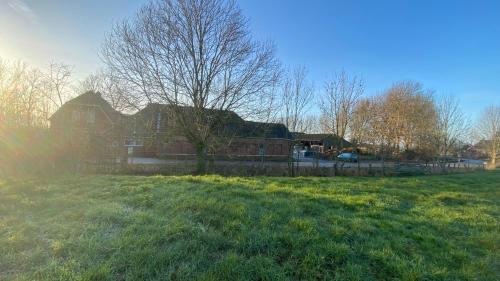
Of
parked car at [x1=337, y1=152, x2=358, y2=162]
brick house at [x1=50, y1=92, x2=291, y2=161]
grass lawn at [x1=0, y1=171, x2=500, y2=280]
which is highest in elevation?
brick house at [x1=50, y1=92, x2=291, y2=161]

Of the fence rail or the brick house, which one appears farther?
the fence rail

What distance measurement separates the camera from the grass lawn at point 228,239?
9.53 feet

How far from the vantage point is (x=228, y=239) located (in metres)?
3.71

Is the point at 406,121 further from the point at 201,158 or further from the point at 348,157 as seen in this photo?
the point at 201,158

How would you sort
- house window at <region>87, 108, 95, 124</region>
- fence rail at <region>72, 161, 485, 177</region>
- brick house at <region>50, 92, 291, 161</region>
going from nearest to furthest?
brick house at <region>50, 92, 291, 161</region> < fence rail at <region>72, 161, 485, 177</region> < house window at <region>87, 108, 95, 124</region>

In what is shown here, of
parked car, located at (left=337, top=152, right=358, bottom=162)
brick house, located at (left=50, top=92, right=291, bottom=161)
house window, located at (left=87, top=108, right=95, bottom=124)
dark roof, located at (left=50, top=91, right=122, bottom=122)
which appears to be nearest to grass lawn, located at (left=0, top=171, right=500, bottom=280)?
brick house, located at (left=50, top=92, right=291, bottom=161)

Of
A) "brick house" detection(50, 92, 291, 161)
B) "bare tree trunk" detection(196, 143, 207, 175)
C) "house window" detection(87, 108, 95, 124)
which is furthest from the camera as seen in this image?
"house window" detection(87, 108, 95, 124)

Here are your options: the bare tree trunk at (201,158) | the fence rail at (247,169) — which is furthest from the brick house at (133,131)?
the fence rail at (247,169)

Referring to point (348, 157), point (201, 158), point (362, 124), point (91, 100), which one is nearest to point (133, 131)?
point (201, 158)

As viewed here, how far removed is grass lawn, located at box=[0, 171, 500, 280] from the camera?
9.53 feet

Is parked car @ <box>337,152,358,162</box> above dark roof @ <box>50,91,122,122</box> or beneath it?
beneath

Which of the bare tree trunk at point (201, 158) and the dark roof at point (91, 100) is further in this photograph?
the dark roof at point (91, 100)

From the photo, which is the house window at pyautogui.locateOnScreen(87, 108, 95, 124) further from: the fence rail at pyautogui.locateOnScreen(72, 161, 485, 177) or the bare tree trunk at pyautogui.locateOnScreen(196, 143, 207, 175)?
the bare tree trunk at pyautogui.locateOnScreen(196, 143, 207, 175)

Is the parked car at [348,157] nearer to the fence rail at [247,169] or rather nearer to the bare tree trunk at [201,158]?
the fence rail at [247,169]
